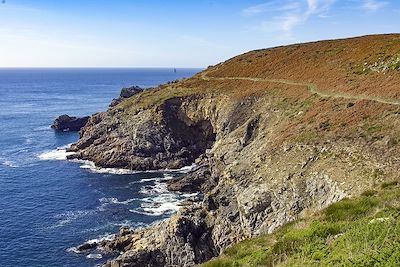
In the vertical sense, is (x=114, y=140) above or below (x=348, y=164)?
below

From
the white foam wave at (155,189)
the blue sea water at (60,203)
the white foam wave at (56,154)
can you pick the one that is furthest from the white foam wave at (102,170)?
the white foam wave at (155,189)

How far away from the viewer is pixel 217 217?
48062 mm

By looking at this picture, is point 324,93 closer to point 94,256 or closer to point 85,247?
point 94,256

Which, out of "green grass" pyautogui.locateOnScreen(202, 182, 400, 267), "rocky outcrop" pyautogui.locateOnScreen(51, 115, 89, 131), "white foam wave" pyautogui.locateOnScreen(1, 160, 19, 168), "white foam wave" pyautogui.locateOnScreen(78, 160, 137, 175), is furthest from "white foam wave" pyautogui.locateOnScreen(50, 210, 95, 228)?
"rocky outcrop" pyautogui.locateOnScreen(51, 115, 89, 131)

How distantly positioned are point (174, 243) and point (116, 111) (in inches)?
2337

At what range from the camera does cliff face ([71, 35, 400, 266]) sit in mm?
41562

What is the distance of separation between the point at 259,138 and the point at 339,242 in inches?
1665

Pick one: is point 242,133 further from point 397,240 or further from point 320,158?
point 397,240

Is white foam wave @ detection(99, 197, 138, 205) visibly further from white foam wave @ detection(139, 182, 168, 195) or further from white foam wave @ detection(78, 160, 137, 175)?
white foam wave @ detection(78, 160, 137, 175)

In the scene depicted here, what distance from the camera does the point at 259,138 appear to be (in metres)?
58.4

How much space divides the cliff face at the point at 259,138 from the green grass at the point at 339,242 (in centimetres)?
1407

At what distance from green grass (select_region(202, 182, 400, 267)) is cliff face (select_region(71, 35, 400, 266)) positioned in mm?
14066

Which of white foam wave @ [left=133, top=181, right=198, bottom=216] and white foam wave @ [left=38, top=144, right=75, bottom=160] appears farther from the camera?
white foam wave @ [left=38, top=144, right=75, bottom=160]

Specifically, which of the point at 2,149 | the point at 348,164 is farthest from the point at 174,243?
the point at 2,149
